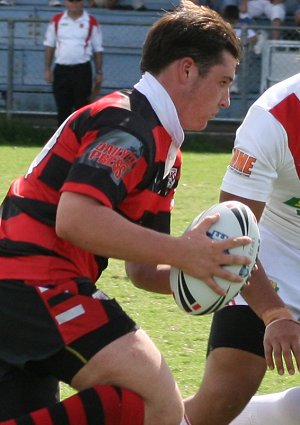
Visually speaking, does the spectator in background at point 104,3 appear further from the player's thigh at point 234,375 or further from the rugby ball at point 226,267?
the rugby ball at point 226,267

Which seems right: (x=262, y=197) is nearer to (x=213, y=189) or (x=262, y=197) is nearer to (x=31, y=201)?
(x=31, y=201)

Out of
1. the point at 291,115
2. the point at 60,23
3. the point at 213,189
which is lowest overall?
the point at 213,189

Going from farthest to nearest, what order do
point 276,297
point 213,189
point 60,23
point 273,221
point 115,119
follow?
point 60,23, point 213,189, point 273,221, point 276,297, point 115,119

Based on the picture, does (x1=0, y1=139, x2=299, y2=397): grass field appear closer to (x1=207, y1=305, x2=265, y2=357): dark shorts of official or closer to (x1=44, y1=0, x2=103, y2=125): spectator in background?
(x1=207, y1=305, x2=265, y2=357): dark shorts of official

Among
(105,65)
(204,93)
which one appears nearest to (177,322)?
(204,93)

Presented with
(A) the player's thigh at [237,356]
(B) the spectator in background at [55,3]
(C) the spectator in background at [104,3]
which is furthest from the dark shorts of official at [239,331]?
(C) the spectator in background at [104,3]

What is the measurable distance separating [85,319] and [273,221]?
1.22m

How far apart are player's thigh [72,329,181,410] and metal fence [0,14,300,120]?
11.1 meters

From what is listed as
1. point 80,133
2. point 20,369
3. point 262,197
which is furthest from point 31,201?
point 262,197

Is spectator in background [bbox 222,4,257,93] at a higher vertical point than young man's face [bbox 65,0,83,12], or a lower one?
lower

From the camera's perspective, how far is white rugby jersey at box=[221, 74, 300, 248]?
138 inches

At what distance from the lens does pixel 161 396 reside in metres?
2.87

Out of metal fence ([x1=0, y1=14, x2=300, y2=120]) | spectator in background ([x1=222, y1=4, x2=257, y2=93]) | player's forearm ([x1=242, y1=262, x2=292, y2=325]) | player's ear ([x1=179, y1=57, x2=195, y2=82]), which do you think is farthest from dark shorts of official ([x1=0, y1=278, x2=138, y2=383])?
metal fence ([x1=0, y1=14, x2=300, y2=120])

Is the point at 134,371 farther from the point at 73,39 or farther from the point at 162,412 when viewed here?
the point at 73,39
